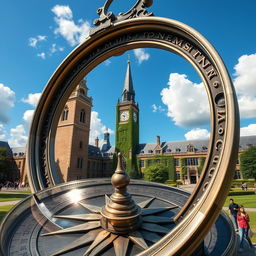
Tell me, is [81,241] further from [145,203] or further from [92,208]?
[145,203]

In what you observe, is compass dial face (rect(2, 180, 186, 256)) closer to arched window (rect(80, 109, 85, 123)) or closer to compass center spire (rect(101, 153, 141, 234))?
compass center spire (rect(101, 153, 141, 234))

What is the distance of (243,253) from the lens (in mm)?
4070

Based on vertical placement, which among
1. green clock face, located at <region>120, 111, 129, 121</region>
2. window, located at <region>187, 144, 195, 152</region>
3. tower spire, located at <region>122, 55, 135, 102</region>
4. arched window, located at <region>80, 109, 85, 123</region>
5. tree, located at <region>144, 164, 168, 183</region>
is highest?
tower spire, located at <region>122, 55, 135, 102</region>

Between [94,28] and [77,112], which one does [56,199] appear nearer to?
[94,28]

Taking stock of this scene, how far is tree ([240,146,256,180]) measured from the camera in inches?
1258

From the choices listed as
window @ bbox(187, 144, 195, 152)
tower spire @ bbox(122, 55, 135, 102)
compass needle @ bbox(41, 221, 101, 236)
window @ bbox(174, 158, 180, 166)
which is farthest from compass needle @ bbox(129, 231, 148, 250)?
tower spire @ bbox(122, 55, 135, 102)

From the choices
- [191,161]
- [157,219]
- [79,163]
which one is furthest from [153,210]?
[191,161]

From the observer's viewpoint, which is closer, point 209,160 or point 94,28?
point 209,160

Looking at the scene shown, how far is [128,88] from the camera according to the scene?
4547 centimetres

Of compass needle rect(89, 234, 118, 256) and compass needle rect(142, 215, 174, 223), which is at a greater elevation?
compass needle rect(142, 215, 174, 223)

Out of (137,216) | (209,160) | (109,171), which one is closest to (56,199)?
(137,216)

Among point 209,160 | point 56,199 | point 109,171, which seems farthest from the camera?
point 109,171

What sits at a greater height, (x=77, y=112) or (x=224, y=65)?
(x=77, y=112)

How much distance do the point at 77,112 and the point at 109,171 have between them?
17579mm
